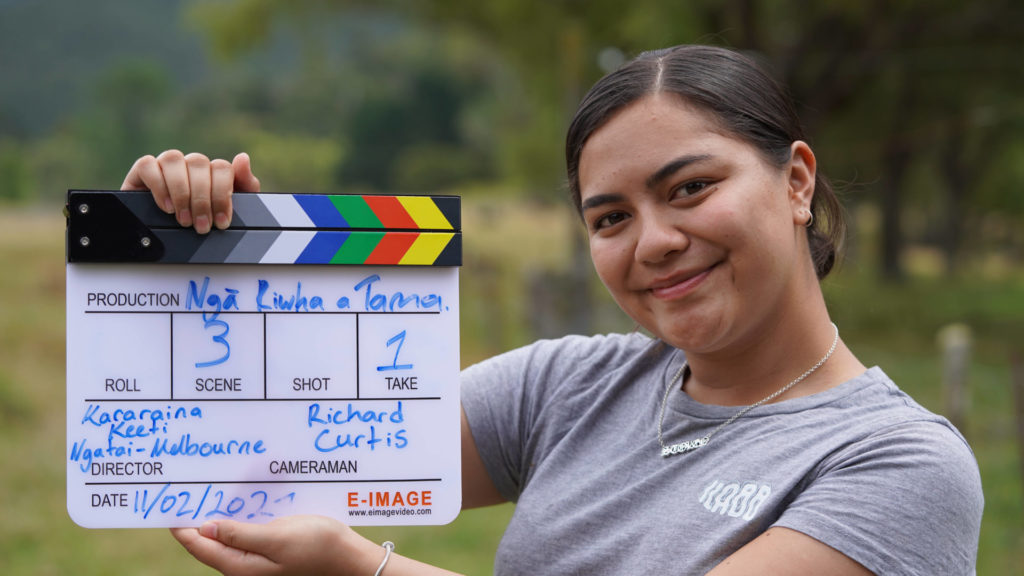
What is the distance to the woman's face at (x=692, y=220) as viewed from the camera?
1.48m

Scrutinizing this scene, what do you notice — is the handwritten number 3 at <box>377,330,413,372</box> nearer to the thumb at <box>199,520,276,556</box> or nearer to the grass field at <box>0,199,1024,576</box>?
the thumb at <box>199,520,276,556</box>

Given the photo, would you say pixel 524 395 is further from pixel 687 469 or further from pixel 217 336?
pixel 217 336

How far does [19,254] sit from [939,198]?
1218 inches

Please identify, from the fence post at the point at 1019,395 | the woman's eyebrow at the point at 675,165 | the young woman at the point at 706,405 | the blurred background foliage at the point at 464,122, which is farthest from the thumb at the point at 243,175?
the fence post at the point at 1019,395

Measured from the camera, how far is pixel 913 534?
1.31 metres

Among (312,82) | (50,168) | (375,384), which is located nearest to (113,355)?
(375,384)

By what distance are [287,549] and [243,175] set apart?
584 millimetres

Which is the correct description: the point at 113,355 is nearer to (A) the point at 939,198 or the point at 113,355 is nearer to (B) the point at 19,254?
(B) the point at 19,254

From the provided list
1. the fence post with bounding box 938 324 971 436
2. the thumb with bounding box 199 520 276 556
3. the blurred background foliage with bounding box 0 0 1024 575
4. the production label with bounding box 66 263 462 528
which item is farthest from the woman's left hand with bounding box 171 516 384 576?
the fence post with bounding box 938 324 971 436

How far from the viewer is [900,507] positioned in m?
1.32

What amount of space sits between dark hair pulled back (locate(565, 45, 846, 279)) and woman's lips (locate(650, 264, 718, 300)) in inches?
9.0

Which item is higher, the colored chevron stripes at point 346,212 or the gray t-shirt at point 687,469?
the colored chevron stripes at point 346,212

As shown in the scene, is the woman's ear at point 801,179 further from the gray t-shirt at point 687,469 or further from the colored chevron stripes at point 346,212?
the colored chevron stripes at point 346,212

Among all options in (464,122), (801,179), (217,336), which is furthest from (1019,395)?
(464,122)
